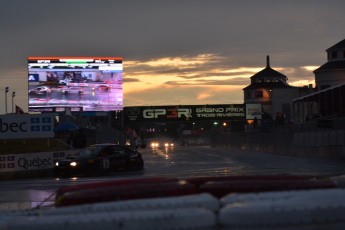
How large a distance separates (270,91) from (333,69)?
3171 centimetres

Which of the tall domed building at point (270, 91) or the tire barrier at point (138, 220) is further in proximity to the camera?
the tall domed building at point (270, 91)

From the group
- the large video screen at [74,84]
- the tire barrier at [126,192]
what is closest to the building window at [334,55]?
the large video screen at [74,84]

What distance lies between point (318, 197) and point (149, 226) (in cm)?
120

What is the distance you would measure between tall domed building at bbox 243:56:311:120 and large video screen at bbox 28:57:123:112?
142 feet

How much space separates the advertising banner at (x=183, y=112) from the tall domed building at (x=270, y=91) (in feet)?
43.7

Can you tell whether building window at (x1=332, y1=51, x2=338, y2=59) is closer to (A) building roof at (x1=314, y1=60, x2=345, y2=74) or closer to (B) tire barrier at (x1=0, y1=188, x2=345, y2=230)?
(A) building roof at (x1=314, y1=60, x2=345, y2=74)

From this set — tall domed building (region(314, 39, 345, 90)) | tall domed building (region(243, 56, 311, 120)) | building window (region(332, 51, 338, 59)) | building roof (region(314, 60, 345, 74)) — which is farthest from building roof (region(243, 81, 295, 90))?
building window (region(332, 51, 338, 59))

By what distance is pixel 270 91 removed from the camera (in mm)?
111875

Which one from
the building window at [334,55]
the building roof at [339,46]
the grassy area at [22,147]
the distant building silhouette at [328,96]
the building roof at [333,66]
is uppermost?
the building roof at [339,46]

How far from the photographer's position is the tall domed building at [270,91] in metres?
102

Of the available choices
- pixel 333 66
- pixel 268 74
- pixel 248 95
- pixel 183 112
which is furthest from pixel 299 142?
pixel 268 74

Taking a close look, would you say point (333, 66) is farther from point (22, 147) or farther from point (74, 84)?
point (22, 147)

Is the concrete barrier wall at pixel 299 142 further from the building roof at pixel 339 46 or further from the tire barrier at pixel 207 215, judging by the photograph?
the tire barrier at pixel 207 215

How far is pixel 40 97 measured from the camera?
58125 mm
